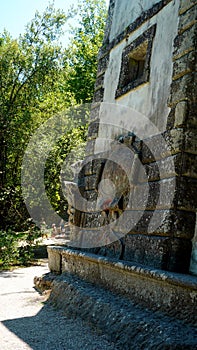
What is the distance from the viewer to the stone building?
12.5ft

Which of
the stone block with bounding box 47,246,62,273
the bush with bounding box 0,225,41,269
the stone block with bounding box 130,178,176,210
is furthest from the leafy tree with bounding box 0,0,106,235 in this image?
the stone block with bounding box 130,178,176,210

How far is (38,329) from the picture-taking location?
4.20m

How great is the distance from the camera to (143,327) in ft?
11.0

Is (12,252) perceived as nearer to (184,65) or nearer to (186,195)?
(186,195)

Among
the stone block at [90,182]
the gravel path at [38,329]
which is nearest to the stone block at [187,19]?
the stone block at [90,182]

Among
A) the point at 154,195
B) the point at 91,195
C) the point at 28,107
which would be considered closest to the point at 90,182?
the point at 91,195

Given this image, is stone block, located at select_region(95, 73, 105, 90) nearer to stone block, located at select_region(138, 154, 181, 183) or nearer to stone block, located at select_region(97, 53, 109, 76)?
stone block, located at select_region(97, 53, 109, 76)

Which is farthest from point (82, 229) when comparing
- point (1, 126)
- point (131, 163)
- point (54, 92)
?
point (54, 92)

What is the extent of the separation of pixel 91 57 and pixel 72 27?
123 inches

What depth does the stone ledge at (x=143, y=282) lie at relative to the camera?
10.7 feet

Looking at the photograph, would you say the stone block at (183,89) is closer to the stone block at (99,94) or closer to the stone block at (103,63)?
the stone block at (99,94)

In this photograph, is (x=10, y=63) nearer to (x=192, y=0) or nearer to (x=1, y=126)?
(x=1, y=126)

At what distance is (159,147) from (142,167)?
1.29 ft

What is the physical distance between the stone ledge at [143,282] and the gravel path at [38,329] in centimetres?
54
